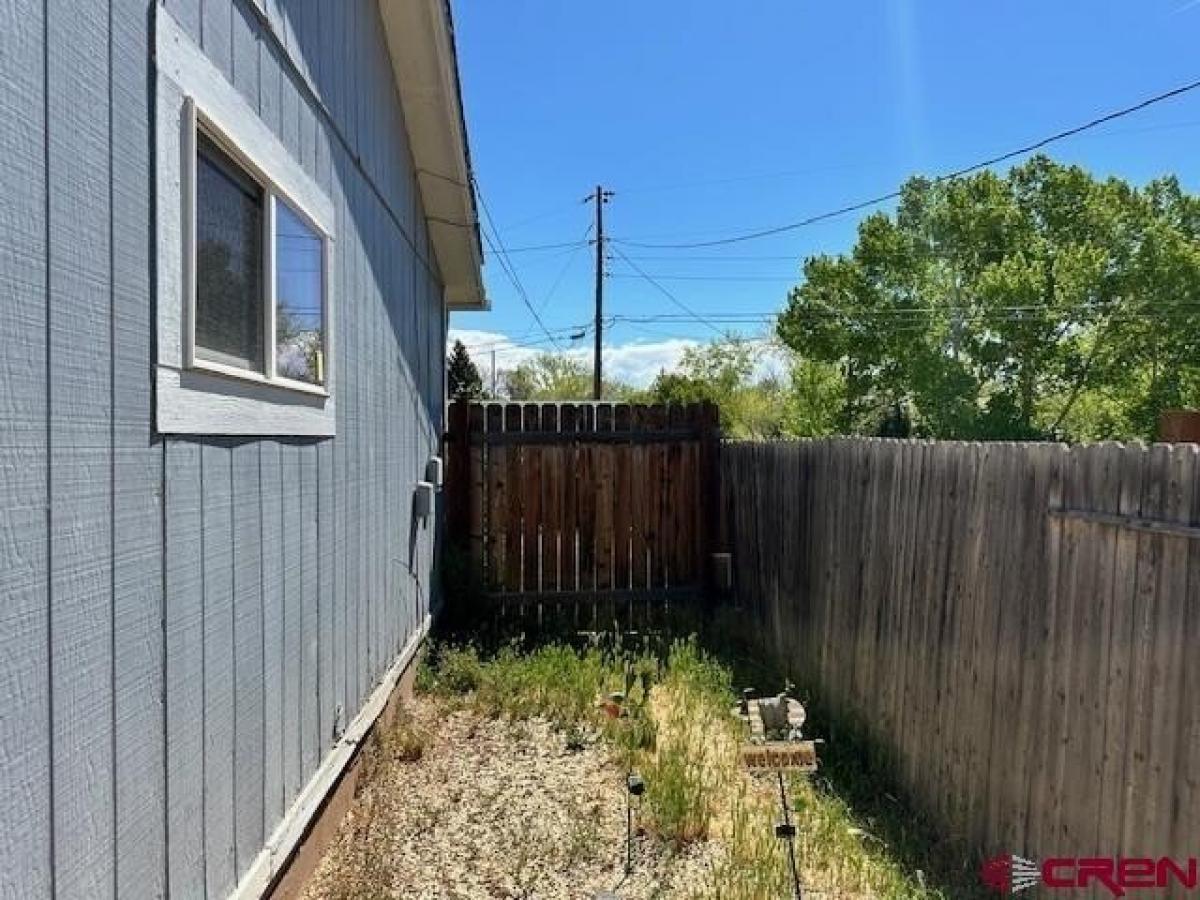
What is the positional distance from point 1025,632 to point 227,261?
3.06m

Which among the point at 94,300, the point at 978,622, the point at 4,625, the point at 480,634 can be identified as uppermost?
the point at 94,300

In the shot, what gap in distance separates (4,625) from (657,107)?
2079 centimetres

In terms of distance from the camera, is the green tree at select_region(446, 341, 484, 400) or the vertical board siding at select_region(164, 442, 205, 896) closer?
the vertical board siding at select_region(164, 442, 205, 896)

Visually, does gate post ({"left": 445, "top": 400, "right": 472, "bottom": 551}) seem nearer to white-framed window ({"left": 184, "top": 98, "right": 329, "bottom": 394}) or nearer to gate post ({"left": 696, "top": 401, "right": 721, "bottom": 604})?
gate post ({"left": 696, "top": 401, "right": 721, "bottom": 604})

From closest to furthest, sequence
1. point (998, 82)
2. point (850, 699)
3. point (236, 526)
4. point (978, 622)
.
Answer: point (236, 526) < point (978, 622) < point (850, 699) < point (998, 82)

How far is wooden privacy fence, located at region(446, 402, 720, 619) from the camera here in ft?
22.8

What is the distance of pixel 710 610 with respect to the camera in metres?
7.07

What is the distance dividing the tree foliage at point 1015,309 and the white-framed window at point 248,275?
26.9 metres

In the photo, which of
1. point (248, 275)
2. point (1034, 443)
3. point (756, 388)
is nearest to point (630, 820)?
point (1034, 443)

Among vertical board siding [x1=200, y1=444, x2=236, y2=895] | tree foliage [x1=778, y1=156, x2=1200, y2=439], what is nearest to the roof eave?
vertical board siding [x1=200, y1=444, x2=236, y2=895]

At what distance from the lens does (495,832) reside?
3.37 metres

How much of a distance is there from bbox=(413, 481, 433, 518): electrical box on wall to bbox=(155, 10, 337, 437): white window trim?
2689mm

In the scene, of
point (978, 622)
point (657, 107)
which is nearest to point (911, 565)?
point (978, 622)

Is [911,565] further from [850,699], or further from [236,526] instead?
[236,526]
